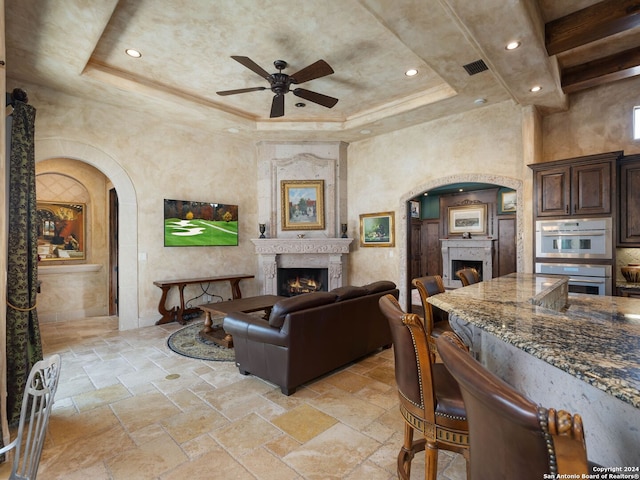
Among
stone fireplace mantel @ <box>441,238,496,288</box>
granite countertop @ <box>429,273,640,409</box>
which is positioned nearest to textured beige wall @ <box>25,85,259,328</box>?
granite countertop @ <box>429,273,640,409</box>

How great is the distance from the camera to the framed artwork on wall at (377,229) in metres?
6.53

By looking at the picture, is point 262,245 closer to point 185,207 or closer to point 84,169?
point 185,207

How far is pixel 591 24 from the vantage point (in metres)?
3.33

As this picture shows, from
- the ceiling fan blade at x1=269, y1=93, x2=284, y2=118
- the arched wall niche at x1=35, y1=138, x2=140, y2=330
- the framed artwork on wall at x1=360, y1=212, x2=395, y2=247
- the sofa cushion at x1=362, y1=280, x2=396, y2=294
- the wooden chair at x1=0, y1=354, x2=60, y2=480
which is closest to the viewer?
the wooden chair at x1=0, y1=354, x2=60, y2=480

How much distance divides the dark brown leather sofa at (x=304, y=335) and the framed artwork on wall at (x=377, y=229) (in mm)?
2879

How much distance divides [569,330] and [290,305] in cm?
211

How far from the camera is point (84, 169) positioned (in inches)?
249

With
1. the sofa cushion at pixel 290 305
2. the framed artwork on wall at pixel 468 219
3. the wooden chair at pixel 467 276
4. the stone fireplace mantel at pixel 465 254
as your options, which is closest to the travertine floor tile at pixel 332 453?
the sofa cushion at pixel 290 305

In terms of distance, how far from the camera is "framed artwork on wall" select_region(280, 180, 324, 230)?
6.92 meters

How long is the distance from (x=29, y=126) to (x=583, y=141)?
6632 millimetres

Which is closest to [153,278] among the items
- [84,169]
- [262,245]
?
[262,245]

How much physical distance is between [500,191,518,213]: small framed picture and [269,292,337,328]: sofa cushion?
7.52 meters

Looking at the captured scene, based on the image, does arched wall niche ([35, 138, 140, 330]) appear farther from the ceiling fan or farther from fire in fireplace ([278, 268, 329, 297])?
fire in fireplace ([278, 268, 329, 297])

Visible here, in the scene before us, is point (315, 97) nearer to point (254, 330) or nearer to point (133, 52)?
point (133, 52)
